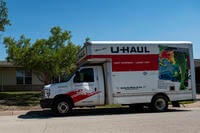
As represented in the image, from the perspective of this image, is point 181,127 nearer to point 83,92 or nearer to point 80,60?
point 83,92

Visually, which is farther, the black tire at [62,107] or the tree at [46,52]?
the tree at [46,52]

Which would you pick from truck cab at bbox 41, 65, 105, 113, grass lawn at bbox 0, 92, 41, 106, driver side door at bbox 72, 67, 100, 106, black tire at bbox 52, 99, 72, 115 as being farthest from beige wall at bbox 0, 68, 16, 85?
driver side door at bbox 72, 67, 100, 106

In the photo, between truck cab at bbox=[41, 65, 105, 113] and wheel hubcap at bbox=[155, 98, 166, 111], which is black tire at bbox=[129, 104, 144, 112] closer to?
wheel hubcap at bbox=[155, 98, 166, 111]

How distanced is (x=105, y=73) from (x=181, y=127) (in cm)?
458

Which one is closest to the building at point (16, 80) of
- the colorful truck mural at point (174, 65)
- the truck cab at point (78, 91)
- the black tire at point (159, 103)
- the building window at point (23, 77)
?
the building window at point (23, 77)

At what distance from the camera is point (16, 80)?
27.2m

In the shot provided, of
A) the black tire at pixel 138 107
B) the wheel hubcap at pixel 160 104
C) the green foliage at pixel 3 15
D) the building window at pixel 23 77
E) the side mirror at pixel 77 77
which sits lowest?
the black tire at pixel 138 107

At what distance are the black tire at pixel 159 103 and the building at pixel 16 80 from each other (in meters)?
19.1

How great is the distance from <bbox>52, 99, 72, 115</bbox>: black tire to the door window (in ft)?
3.47

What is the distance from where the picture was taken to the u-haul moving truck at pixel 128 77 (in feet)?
34.2

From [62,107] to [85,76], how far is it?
5.73 ft

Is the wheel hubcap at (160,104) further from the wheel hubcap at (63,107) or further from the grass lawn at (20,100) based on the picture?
the grass lawn at (20,100)

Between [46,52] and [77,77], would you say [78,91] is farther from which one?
[46,52]

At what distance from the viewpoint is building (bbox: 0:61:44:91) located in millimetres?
26875
